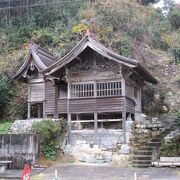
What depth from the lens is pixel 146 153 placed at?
20094 mm

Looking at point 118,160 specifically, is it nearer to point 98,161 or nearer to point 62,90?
point 98,161

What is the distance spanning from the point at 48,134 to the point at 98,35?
17.3m

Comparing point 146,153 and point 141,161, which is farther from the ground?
point 146,153

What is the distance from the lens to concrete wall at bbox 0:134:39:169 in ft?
65.9

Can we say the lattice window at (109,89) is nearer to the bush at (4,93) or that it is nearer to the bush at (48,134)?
the bush at (48,134)

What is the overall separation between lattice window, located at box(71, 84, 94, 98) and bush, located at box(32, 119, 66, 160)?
2863 millimetres

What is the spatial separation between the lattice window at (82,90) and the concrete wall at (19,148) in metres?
4.79

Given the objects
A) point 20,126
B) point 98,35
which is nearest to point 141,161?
point 20,126

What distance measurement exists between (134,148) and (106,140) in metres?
2.17

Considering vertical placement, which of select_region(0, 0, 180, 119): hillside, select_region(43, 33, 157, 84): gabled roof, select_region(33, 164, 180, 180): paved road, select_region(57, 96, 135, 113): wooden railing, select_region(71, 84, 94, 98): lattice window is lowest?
select_region(33, 164, 180, 180): paved road

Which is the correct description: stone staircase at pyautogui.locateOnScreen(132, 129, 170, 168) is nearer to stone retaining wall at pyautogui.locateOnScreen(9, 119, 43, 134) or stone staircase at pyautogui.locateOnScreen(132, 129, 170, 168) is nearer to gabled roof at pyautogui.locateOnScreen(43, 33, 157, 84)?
gabled roof at pyautogui.locateOnScreen(43, 33, 157, 84)

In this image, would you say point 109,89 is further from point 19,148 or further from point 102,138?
point 19,148

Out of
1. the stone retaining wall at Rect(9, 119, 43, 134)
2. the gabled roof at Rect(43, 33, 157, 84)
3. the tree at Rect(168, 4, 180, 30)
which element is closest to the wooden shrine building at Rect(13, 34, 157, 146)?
the gabled roof at Rect(43, 33, 157, 84)

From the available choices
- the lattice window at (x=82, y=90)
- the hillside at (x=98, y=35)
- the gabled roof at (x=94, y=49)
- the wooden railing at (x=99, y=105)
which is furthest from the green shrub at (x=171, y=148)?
the hillside at (x=98, y=35)
